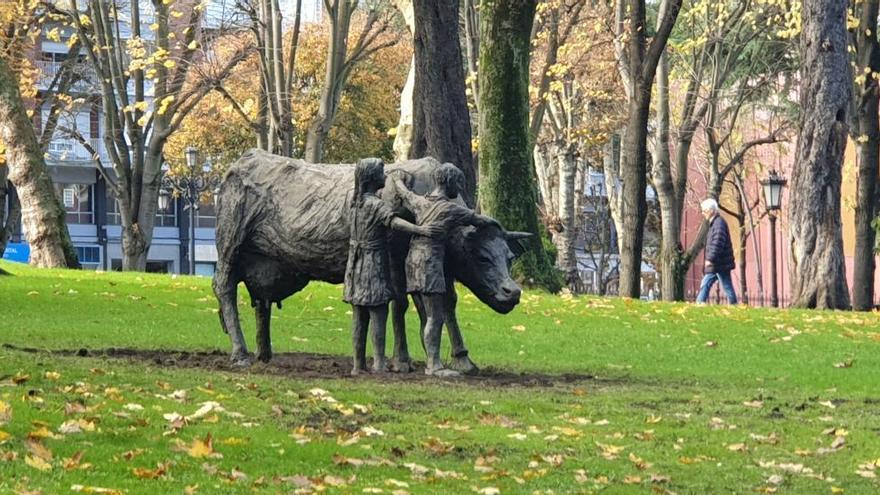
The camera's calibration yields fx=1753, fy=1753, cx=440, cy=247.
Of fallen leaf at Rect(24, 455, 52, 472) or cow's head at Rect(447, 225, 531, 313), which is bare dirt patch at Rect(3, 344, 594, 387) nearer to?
cow's head at Rect(447, 225, 531, 313)

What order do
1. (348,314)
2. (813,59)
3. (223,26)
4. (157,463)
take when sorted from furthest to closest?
(223,26) → (813,59) → (348,314) → (157,463)

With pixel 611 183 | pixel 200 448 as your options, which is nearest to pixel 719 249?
pixel 200 448

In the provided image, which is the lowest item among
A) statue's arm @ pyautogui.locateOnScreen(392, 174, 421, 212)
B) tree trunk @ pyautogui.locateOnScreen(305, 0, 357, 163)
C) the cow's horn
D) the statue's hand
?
the cow's horn

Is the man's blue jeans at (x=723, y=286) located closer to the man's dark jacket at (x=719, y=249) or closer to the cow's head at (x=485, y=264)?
the man's dark jacket at (x=719, y=249)

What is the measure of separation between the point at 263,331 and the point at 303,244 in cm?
115

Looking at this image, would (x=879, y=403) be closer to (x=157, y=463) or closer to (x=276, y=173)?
(x=276, y=173)

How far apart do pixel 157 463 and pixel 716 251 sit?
63.8ft

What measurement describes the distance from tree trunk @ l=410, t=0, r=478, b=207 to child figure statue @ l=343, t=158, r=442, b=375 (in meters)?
8.79

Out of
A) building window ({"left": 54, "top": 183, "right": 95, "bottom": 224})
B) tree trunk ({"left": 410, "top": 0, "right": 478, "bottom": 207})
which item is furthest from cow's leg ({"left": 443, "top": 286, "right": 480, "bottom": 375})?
building window ({"left": 54, "top": 183, "right": 95, "bottom": 224})

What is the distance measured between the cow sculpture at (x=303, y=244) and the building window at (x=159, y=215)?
218 ft

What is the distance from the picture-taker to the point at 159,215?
8281 cm

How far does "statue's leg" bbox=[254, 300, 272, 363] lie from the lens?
1586 centimetres

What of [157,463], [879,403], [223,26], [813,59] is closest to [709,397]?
[879,403]

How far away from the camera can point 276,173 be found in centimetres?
1569
